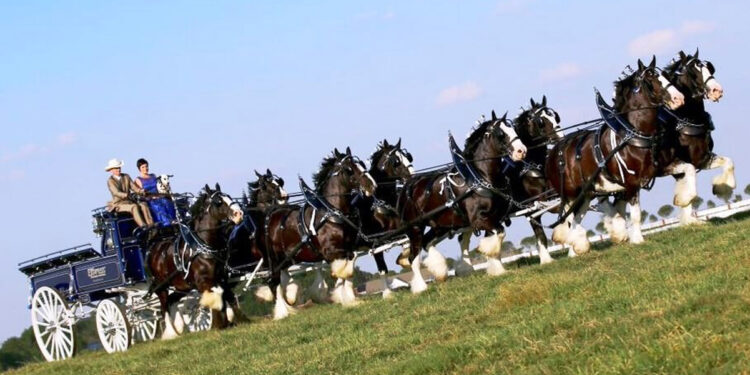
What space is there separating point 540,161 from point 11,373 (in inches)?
346

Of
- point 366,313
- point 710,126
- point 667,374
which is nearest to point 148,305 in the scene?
point 366,313


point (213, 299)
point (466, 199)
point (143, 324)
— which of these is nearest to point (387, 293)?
point (466, 199)

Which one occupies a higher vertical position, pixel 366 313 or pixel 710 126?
pixel 710 126

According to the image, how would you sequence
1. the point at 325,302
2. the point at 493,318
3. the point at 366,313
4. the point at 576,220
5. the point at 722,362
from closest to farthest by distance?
the point at 722,362
the point at 493,318
the point at 366,313
the point at 576,220
the point at 325,302

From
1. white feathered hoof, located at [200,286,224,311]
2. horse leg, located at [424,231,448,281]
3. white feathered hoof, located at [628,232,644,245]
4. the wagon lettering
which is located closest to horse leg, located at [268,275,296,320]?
white feathered hoof, located at [200,286,224,311]

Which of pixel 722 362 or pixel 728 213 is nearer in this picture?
pixel 722 362

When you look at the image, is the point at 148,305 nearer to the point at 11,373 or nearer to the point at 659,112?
the point at 11,373

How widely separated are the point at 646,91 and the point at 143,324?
984 cm

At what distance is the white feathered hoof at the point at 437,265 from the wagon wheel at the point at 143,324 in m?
5.29

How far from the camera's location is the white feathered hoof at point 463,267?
19594 millimetres

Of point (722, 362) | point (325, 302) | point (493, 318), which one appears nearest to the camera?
point (722, 362)

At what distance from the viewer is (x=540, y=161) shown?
19.3 m

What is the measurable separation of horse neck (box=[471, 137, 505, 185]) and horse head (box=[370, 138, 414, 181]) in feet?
5.52

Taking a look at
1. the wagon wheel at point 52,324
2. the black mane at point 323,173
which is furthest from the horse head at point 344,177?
the wagon wheel at point 52,324
